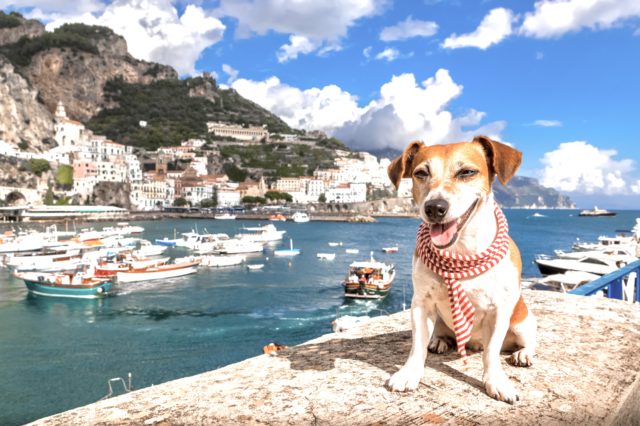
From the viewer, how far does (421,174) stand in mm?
1822

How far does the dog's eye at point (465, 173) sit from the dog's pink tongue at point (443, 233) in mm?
180

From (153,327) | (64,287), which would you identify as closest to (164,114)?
(64,287)

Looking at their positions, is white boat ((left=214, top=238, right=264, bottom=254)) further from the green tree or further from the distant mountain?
the distant mountain

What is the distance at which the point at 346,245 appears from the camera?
178 feet

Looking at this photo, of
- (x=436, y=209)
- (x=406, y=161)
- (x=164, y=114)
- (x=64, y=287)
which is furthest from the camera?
(x=164, y=114)

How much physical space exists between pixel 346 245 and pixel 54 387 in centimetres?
4188

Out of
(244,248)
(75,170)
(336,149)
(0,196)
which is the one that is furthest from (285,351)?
(336,149)

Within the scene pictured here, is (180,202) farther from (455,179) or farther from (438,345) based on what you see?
(455,179)

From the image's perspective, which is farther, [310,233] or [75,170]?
[75,170]

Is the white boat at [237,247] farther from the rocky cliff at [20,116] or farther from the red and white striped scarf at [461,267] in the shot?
the rocky cliff at [20,116]

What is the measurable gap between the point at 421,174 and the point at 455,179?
0.45 feet

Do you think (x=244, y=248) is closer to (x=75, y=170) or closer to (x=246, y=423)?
(x=246, y=423)

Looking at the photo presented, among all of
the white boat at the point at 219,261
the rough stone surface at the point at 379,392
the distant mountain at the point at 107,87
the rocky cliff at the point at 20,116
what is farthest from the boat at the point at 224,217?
the rough stone surface at the point at 379,392

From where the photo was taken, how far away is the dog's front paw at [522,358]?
206 cm
